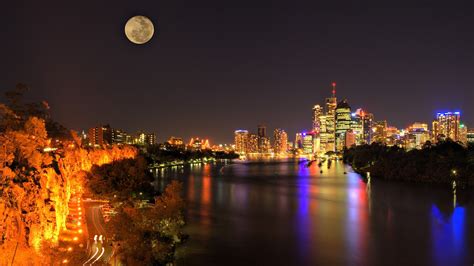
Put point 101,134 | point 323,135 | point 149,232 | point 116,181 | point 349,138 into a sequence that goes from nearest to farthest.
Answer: point 149,232 < point 116,181 < point 101,134 < point 349,138 < point 323,135

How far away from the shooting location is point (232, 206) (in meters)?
Result: 21.2

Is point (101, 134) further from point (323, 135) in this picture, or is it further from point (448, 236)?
point (448, 236)

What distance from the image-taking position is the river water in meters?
12.9

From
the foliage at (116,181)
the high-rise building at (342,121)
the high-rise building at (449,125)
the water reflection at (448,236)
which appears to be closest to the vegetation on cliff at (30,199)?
the foliage at (116,181)

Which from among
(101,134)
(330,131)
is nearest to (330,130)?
(330,131)

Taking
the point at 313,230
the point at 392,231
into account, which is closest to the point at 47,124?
the point at 313,230

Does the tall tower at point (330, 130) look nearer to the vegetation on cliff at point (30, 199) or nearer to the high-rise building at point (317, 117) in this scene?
the high-rise building at point (317, 117)

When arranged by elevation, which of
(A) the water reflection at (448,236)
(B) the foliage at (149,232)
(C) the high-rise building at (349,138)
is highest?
(C) the high-rise building at (349,138)

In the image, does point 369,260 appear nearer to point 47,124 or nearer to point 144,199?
point 144,199

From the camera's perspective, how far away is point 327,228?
55.3ft

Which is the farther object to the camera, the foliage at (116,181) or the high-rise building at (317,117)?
the high-rise building at (317,117)

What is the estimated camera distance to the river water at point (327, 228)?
12.9 metres

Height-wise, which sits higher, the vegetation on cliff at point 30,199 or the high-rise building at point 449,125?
the high-rise building at point 449,125

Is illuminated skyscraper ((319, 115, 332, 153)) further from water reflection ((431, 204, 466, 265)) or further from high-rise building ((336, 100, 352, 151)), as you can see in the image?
water reflection ((431, 204, 466, 265))
